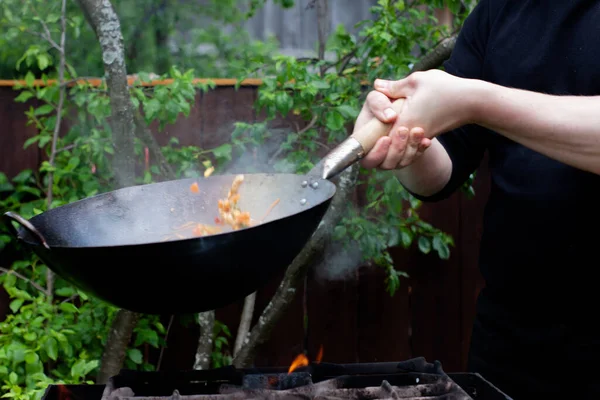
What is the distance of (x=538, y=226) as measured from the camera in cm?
173

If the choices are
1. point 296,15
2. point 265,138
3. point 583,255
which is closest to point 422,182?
point 583,255

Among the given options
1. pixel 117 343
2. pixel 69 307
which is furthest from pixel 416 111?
pixel 69 307

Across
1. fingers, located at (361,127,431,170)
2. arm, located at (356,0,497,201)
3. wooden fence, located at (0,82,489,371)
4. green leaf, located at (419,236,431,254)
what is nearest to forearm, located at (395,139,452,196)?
arm, located at (356,0,497,201)

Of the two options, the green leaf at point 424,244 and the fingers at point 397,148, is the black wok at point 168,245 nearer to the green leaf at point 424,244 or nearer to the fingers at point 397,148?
the fingers at point 397,148

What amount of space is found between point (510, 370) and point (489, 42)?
3.06 ft

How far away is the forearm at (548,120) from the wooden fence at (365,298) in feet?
7.22

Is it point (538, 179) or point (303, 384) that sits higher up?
point (538, 179)

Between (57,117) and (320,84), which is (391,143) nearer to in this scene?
(320,84)

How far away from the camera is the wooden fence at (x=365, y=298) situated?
352cm

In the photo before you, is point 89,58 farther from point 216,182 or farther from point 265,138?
A: point 216,182

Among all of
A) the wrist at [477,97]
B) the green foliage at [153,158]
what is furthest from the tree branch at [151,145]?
the wrist at [477,97]

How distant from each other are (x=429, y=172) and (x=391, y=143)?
35 cm

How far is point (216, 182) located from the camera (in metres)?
1.77

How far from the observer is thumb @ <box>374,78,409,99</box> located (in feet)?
5.19
